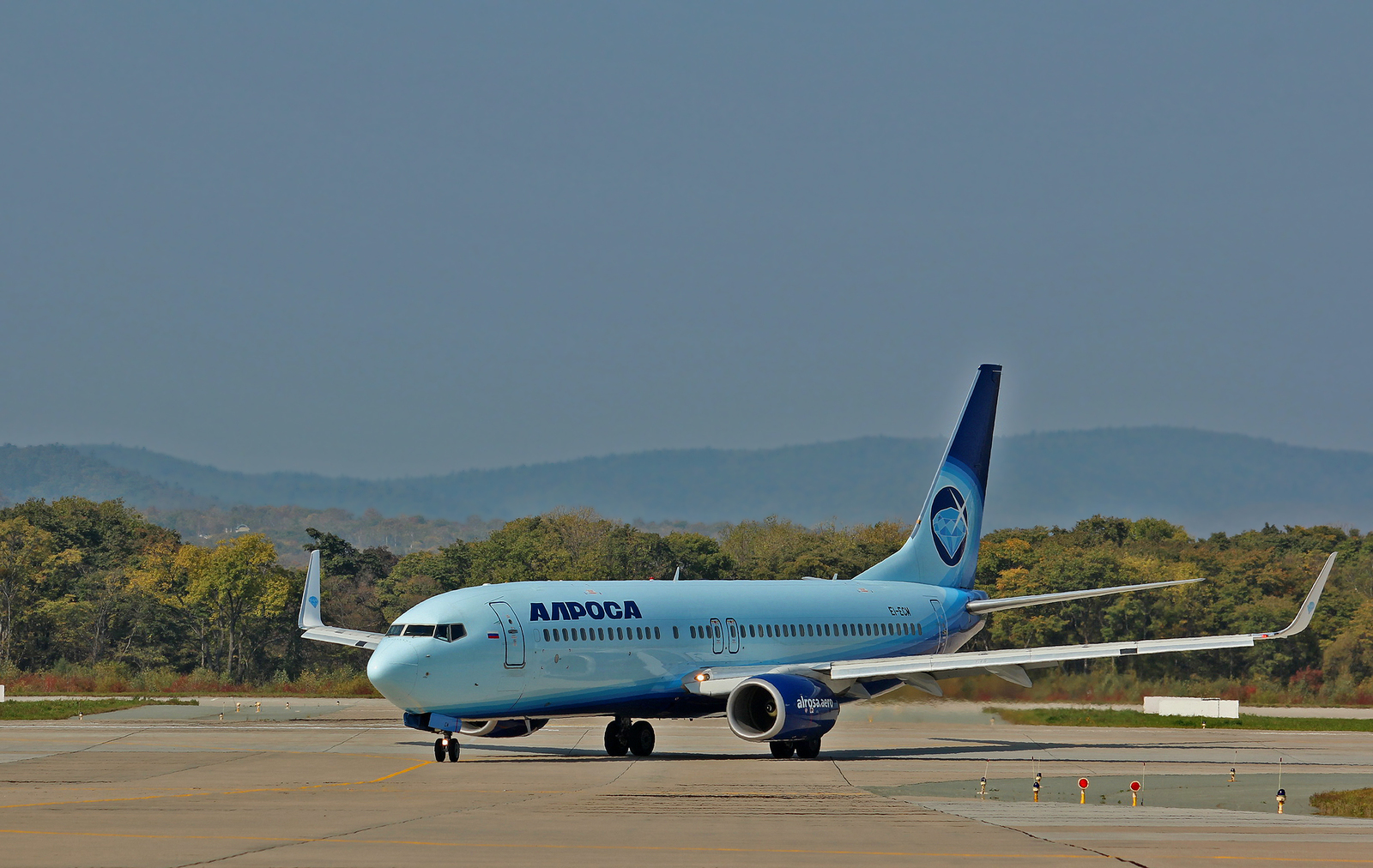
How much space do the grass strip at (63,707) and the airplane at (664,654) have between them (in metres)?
12.4

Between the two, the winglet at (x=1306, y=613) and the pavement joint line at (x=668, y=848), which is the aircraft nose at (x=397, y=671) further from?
the winglet at (x=1306, y=613)

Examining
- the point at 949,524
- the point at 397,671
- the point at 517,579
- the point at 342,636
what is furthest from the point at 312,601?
the point at 517,579

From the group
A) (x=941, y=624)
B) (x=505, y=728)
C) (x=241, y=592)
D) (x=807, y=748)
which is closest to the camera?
(x=505, y=728)

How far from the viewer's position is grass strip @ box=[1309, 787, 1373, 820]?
82.9 ft

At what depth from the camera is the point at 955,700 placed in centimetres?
5038

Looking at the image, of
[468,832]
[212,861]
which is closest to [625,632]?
[468,832]

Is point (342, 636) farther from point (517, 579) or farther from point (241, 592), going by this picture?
point (241, 592)

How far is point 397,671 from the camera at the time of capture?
32.3 metres

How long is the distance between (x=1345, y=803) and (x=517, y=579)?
65109 mm

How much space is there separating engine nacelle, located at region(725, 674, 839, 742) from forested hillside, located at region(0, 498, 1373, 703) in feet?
103

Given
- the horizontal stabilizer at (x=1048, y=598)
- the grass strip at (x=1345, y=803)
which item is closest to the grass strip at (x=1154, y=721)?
the horizontal stabilizer at (x=1048, y=598)

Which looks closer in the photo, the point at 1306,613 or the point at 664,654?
the point at 1306,613

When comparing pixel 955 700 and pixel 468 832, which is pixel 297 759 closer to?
pixel 468 832

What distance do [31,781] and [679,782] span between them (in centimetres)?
1186
